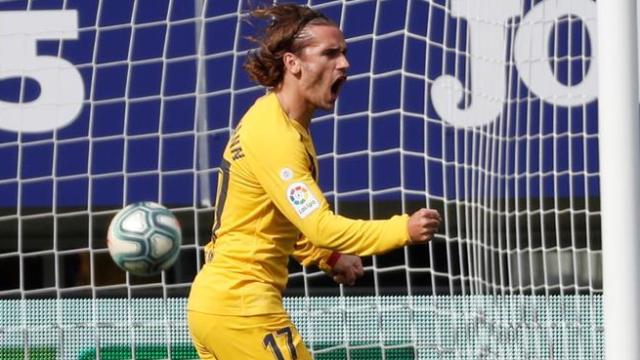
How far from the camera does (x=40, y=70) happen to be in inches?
275

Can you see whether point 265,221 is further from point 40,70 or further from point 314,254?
point 40,70

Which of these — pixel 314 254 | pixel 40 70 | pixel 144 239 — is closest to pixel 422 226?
pixel 314 254

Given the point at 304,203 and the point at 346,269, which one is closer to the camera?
the point at 304,203

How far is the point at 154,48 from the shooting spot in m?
7.25

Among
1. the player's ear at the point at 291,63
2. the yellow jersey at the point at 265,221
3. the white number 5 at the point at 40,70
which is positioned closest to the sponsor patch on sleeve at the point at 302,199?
the yellow jersey at the point at 265,221

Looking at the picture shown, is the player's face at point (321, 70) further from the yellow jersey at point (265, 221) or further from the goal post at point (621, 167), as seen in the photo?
the goal post at point (621, 167)

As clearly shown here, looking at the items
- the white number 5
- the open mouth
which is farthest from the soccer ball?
the white number 5

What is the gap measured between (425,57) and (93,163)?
190 cm

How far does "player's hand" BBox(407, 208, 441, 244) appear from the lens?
11.6 feet

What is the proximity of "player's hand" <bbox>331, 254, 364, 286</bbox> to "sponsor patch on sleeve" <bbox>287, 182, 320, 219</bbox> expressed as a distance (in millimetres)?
539

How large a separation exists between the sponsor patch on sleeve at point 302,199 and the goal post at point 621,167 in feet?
2.75

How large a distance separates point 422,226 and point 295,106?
58 centimetres

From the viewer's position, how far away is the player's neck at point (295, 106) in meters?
3.90

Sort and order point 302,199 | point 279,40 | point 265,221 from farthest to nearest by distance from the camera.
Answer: point 279,40 → point 265,221 → point 302,199
